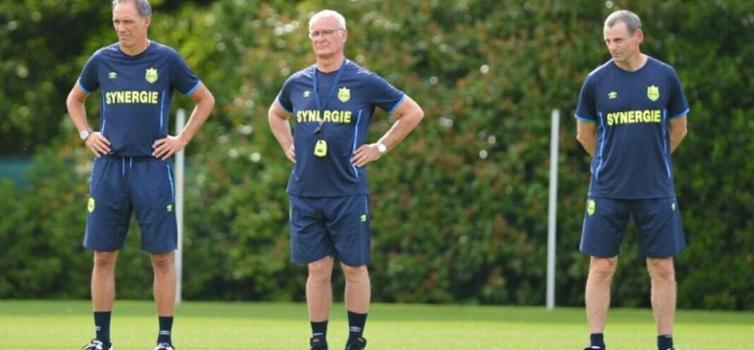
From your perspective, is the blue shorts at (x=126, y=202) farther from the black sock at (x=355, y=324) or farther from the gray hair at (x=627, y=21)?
the gray hair at (x=627, y=21)

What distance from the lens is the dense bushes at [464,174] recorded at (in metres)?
18.2

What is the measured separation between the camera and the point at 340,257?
10.4m

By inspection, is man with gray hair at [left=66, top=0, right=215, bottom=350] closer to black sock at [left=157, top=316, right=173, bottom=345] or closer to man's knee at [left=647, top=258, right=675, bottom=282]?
black sock at [left=157, top=316, right=173, bottom=345]

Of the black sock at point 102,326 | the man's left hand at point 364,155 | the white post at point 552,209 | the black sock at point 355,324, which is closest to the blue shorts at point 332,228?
the man's left hand at point 364,155

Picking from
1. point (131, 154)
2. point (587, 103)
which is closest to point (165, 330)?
point (131, 154)

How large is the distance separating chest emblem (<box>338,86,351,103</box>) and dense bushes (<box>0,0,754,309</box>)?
27.6 feet

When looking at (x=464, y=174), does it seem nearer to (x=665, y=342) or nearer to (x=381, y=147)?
(x=381, y=147)

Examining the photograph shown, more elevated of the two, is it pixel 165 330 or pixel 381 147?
pixel 381 147

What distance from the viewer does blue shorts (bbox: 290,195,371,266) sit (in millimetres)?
10336

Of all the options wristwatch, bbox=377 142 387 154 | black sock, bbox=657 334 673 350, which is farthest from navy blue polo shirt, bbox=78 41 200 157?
black sock, bbox=657 334 673 350

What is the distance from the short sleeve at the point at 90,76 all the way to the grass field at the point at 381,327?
5.74 feet

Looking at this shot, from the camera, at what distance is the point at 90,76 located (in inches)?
416

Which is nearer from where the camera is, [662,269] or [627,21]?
[627,21]

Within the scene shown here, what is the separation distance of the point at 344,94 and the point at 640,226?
75.5 inches
